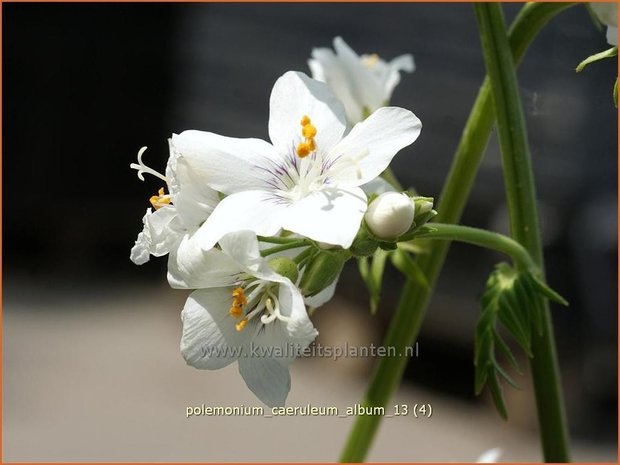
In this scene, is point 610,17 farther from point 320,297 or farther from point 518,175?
point 320,297

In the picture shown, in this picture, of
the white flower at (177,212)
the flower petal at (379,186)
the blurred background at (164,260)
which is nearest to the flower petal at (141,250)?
the white flower at (177,212)

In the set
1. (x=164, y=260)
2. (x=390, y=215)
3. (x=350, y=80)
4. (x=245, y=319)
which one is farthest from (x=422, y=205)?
(x=164, y=260)

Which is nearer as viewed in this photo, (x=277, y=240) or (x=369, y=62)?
(x=277, y=240)

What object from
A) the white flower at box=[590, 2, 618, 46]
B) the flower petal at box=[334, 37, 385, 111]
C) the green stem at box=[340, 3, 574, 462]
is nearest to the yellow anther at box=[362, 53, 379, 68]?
the flower petal at box=[334, 37, 385, 111]

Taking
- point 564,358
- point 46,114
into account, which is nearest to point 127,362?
point 46,114

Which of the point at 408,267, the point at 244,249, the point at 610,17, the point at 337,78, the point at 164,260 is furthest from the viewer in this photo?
the point at 164,260

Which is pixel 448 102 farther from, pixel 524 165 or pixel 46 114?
pixel 524 165

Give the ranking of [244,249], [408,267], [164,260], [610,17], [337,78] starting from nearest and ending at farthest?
[244,249] → [610,17] → [408,267] → [337,78] → [164,260]
